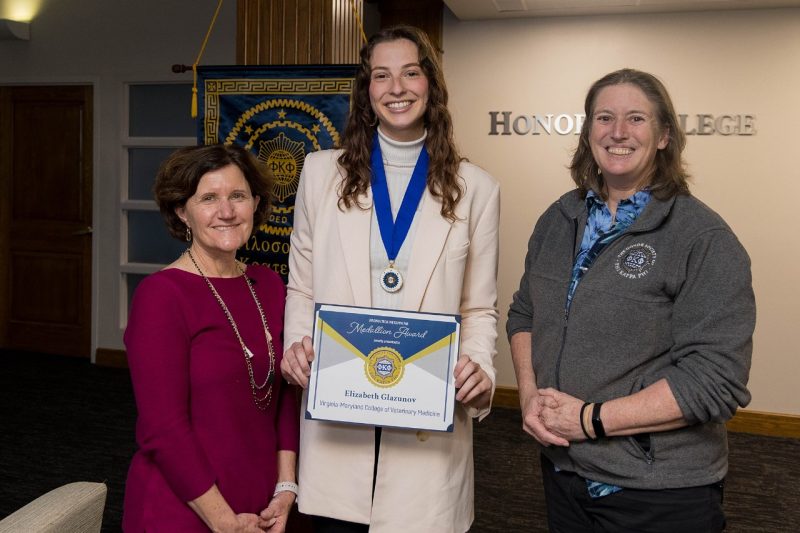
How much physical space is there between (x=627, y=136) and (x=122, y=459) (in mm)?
3842

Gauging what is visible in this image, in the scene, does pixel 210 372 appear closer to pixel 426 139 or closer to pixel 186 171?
pixel 186 171

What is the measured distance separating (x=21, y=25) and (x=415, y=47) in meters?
6.15

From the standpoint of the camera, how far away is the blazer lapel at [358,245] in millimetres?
1806

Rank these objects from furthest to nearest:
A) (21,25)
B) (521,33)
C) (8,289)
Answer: (8,289), (21,25), (521,33)

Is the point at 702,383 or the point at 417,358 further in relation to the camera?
the point at 417,358

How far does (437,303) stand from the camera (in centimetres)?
181

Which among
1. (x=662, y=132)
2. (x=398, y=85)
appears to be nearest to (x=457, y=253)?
(x=398, y=85)

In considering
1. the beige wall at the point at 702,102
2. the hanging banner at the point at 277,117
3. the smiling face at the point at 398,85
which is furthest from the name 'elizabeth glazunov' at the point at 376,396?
the beige wall at the point at 702,102

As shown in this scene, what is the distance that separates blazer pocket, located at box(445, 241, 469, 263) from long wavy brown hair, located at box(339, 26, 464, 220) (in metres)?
0.08

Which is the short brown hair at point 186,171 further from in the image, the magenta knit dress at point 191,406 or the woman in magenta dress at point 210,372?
the magenta knit dress at point 191,406

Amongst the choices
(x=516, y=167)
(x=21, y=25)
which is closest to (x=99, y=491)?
(x=516, y=167)

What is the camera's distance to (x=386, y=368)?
168cm

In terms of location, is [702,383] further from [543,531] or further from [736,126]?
[736,126]

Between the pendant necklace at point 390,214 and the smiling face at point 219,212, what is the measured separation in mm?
320
